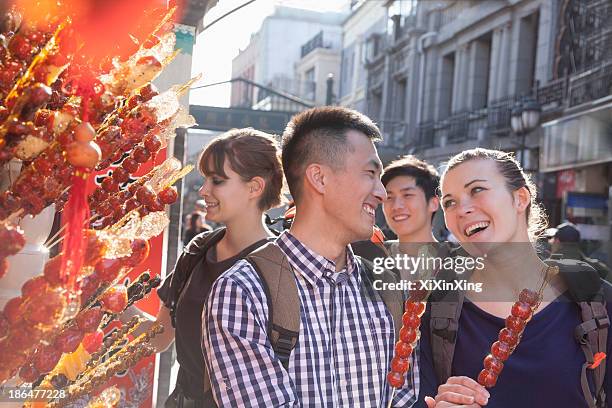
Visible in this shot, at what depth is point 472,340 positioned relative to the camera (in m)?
2.47

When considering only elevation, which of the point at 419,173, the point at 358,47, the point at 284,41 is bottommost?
the point at 419,173

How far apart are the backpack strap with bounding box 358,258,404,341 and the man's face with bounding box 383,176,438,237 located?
76.8 inches

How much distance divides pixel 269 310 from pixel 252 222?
1.32 m

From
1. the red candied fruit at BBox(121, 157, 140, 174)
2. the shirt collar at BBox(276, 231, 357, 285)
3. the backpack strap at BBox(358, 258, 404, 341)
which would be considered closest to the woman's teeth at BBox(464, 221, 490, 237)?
the backpack strap at BBox(358, 258, 404, 341)

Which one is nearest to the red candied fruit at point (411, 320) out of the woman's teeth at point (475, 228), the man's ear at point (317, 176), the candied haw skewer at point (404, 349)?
the candied haw skewer at point (404, 349)

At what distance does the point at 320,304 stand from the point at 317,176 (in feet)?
1.41

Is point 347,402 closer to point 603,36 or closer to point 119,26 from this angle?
point 119,26

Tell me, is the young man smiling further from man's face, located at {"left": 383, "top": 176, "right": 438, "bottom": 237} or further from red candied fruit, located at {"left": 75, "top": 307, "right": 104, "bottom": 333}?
red candied fruit, located at {"left": 75, "top": 307, "right": 104, "bottom": 333}

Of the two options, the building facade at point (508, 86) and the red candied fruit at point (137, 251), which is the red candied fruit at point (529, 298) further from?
the building facade at point (508, 86)

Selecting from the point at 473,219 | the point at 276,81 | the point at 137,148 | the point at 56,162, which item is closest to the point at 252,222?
the point at 473,219

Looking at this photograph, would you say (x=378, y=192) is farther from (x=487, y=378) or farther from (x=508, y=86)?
(x=508, y=86)

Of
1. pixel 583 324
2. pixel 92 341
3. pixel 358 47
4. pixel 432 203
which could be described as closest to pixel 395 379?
pixel 583 324

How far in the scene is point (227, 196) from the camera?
3.26m

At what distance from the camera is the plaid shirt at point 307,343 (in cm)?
190
